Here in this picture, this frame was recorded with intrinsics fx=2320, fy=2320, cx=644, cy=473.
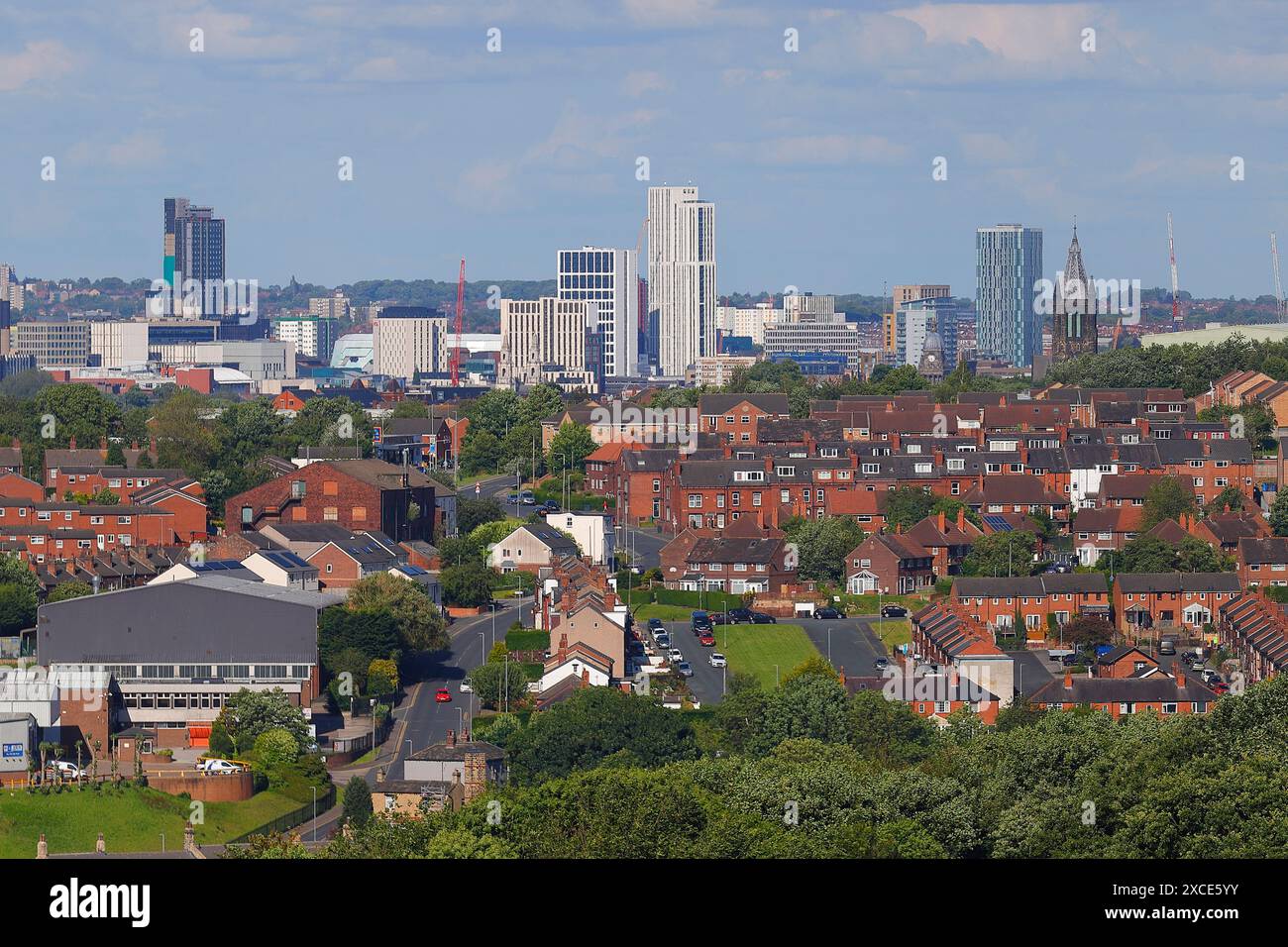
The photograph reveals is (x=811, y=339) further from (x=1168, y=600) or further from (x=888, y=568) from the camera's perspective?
(x=1168, y=600)

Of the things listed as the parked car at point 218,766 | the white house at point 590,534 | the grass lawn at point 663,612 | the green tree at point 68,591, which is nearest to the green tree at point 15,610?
the green tree at point 68,591

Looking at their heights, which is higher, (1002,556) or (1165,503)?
(1165,503)

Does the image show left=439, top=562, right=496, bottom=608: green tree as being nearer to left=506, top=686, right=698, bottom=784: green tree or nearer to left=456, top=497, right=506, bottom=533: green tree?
left=456, top=497, right=506, bottom=533: green tree

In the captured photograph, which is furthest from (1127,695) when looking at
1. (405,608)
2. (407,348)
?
(407,348)

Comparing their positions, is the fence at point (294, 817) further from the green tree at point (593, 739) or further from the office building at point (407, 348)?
the office building at point (407, 348)

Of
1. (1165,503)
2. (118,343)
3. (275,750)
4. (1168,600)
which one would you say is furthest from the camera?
(118,343)
